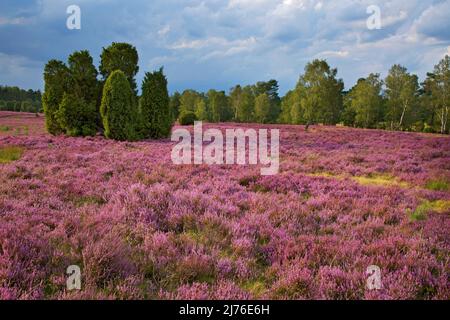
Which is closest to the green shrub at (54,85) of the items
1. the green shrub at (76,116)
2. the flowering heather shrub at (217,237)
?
the green shrub at (76,116)

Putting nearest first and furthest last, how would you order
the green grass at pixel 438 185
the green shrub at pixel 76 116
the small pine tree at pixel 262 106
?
the green grass at pixel 438 185
the green shrub at pixel 76 116
the small pine tree at pixel 262 106

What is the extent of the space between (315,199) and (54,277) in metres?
5.95

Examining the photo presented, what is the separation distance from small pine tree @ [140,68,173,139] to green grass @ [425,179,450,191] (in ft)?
62.4

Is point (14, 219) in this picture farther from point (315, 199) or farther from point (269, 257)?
point (315, 199)

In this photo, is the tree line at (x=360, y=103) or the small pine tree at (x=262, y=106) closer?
the tree line at (x=360, y=103)

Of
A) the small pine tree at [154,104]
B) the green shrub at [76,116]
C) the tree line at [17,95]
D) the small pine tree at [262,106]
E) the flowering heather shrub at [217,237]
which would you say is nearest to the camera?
the flowering heather shrub at [217,237]

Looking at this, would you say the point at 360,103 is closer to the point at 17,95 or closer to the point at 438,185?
the point at 438,185

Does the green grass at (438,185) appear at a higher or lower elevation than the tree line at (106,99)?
lower

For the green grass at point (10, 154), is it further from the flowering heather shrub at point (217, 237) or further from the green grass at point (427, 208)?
the green grass at point (427, 208)

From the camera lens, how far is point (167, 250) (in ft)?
15.0

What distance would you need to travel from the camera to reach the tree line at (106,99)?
22.1 m

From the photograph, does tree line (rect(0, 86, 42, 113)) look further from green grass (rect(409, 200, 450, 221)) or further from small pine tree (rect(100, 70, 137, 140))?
green grass (rect(409, 200, 450, 221))

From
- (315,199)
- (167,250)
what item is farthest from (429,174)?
(167,250)

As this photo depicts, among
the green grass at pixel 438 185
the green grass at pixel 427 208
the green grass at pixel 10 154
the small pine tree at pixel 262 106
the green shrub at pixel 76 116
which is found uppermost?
the small pine tree at pixel 262 106
